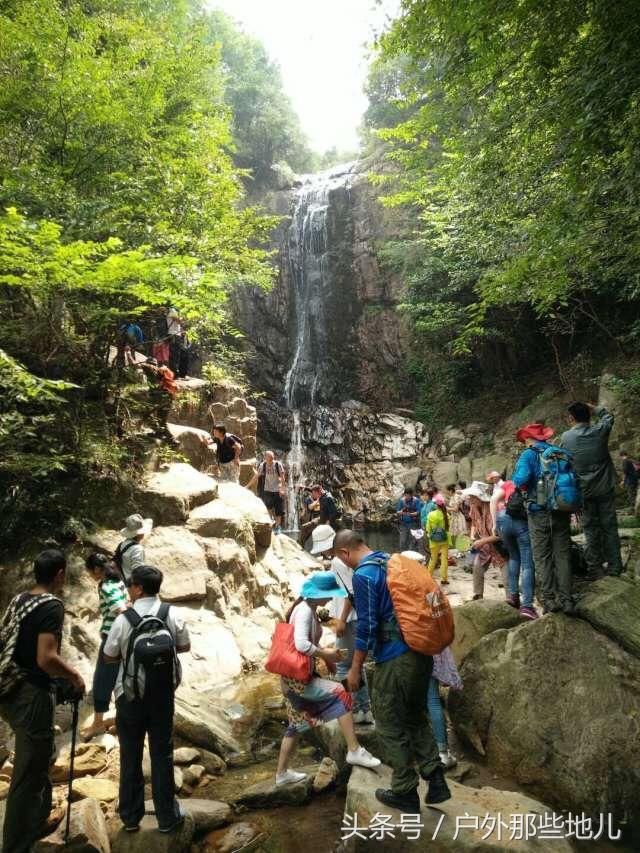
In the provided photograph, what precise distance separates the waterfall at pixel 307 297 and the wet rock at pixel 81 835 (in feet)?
59.2

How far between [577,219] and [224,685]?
758cm

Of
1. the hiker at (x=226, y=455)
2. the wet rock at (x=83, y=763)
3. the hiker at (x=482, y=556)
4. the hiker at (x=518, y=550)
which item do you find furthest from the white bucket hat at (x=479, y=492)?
the wet rock at (x=83, y=763)

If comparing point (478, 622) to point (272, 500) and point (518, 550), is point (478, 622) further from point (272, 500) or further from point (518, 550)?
point (272, 500)

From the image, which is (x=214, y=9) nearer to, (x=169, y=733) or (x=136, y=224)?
(x=136, y=224)

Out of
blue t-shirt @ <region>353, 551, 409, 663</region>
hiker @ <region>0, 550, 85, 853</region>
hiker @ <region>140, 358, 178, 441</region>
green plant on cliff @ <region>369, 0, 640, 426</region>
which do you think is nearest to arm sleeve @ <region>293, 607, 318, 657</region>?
blue t-shirt @ <region>353, 551, 409, 663</region>

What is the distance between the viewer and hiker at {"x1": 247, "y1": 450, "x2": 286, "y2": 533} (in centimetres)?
1270

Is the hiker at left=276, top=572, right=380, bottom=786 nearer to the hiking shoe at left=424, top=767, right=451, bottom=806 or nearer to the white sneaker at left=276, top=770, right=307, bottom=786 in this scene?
the white sneaker at left=276, top=770, right=307, bottom=786

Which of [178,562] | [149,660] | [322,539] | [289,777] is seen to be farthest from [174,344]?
[289,777]

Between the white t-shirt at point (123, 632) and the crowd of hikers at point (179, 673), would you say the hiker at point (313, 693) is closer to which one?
the crowd of hikers at point (179, 673)

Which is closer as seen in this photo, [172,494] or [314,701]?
[314,701]

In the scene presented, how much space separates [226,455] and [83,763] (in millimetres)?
6580

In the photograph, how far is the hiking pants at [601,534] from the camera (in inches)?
213

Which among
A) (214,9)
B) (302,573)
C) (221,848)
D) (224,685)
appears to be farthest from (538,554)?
(214,9)

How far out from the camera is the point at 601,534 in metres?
5.52
